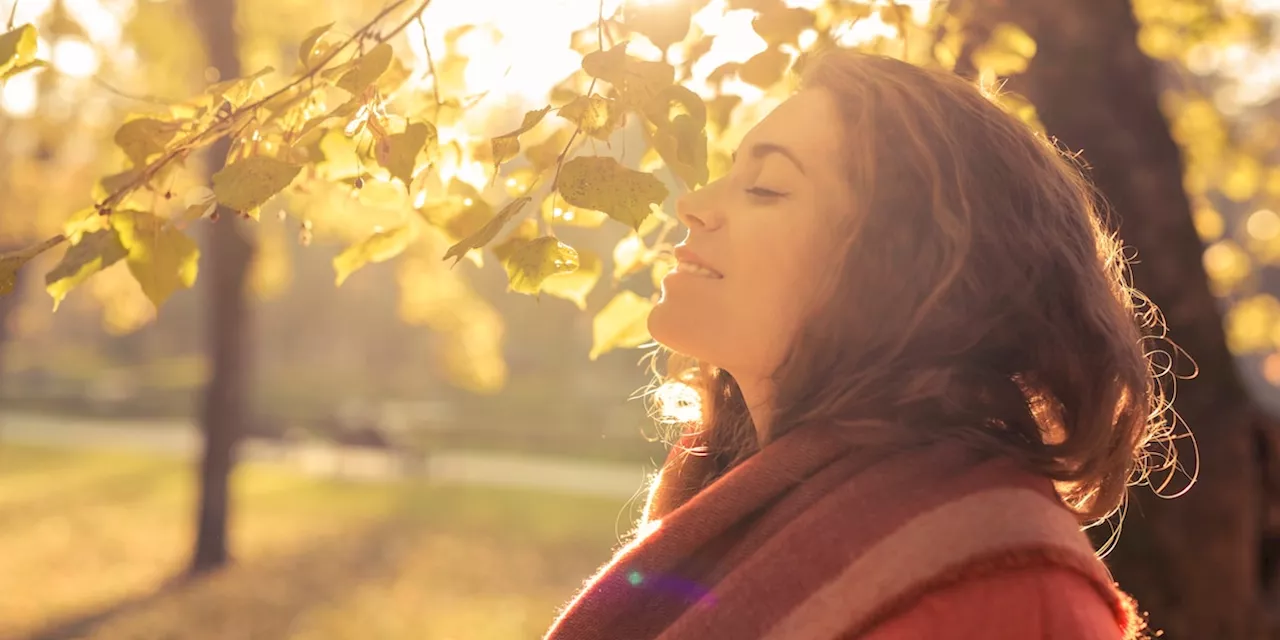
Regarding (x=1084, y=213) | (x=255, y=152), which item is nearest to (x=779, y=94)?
(x=1084, y=213)

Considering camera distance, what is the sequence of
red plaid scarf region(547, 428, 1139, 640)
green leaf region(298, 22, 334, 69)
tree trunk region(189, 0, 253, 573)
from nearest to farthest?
1. red plaid scarf region(547, 428, 1139, 640)
2. green leaf region(298, 22, 334, 69)
3. tree trunk region(189, 0, 253, 573)

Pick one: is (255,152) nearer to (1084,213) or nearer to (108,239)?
(108,239)

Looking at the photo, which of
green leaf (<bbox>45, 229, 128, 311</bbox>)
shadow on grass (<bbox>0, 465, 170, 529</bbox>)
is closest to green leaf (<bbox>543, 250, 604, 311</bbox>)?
green leaf (<bbox>45, 229, 128, 311</bbox>)

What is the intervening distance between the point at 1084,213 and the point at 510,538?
9307 millimetres

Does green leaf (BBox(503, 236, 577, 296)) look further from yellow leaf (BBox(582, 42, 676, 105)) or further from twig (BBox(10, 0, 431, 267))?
twig (BBox(10, 0, 431, 267))

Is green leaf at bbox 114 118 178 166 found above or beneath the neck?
above

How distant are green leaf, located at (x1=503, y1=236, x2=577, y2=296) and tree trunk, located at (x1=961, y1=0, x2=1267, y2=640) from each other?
74.0 inches

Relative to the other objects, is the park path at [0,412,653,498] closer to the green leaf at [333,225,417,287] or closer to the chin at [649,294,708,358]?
the green leaf at [333,225,417,287]

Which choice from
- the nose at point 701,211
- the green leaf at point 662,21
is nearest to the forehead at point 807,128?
the nose at point 701,211

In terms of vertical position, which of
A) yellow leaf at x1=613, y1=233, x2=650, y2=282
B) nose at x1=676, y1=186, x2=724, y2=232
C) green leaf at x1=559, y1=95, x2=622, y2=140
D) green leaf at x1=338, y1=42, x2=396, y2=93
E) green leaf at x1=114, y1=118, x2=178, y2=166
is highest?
green leaf at x1=114, y1=118, x2=178, y2=166

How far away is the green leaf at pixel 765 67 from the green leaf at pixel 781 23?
0.04m

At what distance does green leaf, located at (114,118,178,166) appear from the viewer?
5.97ft

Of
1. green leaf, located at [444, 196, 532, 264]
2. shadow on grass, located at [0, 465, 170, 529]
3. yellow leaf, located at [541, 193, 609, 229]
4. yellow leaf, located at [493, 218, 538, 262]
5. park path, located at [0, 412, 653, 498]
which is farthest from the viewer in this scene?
park path, located at [0, 412, 653, 498]

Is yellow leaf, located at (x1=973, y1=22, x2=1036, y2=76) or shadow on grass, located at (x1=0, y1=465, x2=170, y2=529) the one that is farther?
shadow on grass, located at (x1=0, y1=465, x2=170, y2=529)
